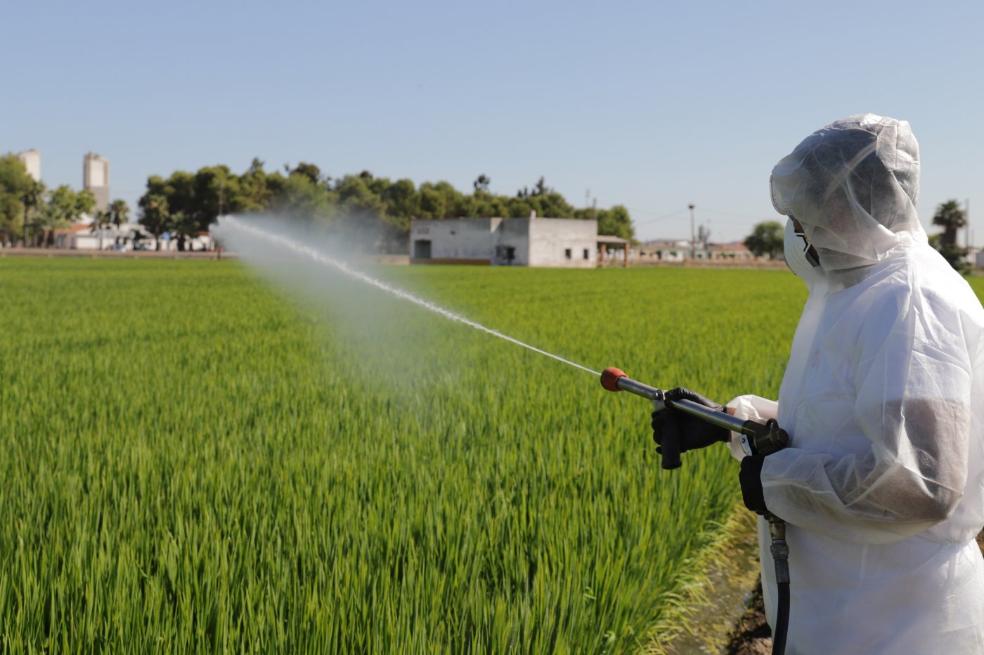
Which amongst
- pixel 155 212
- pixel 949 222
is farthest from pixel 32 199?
pixel 949 222

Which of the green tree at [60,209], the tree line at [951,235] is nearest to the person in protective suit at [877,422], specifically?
the tree line at [951,235]

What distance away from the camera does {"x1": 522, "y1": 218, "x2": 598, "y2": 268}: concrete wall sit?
59656 millimetres

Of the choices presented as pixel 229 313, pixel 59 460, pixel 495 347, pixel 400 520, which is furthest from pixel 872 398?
pixel 229 313

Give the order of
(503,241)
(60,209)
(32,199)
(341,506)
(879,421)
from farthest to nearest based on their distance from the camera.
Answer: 1. (60,209)
2. (32,199)
3. (503,241)
4. (341,506)
5. (879,421)

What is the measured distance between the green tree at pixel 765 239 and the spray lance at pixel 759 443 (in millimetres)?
107647

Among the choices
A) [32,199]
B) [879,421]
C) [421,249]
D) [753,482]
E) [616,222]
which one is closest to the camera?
[879,421]

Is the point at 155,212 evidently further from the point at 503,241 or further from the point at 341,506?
the point at 341,506

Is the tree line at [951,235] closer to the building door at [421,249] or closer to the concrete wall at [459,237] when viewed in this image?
the concrete wall at [459,237]

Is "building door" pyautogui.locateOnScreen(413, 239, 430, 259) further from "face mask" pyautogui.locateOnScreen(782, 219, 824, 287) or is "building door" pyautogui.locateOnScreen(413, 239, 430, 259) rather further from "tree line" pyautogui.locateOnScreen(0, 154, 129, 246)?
"face mask" pyautogui.locateOnScreen(782, 219, 824, 287)

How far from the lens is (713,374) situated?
721cm

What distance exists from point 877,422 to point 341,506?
84.8 inches

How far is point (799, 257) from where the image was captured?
1680mm

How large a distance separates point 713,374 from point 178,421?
4.54 metres

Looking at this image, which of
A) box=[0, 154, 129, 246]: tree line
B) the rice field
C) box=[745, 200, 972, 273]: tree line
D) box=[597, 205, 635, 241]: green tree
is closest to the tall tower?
box=[0, 154, 129, 246]: tree line
